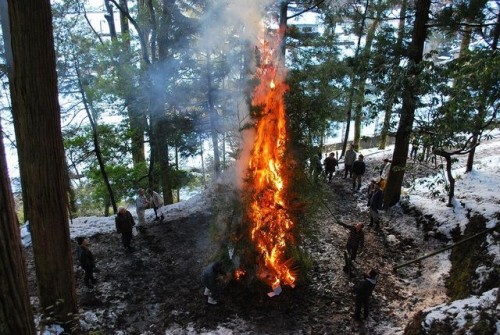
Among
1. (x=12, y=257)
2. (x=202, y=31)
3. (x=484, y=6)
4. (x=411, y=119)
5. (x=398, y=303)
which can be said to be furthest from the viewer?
(x=202, y=31)

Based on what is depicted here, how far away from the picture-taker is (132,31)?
1980cm

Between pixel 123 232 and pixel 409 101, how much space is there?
1046 centimetres

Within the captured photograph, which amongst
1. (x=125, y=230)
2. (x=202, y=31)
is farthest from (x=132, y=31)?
(x=125, y=230)

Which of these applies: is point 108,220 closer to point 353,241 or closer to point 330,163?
point 353,241

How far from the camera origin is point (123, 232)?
11.7 metres

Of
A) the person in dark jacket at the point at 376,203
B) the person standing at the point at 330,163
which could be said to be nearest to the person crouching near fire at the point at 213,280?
the person in dark jacket at the point at 376,203

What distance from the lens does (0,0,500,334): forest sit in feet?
15.5

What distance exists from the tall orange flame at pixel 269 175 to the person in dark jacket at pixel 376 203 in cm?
445

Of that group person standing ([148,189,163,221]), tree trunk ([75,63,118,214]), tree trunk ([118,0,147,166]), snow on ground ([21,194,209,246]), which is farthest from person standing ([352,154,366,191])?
tree trunk ([75,63,118,214])

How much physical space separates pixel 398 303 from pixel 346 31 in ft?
59.8

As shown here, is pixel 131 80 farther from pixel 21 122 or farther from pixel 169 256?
pixel 21 122

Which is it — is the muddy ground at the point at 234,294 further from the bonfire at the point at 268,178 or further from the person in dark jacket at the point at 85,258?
the bonfire at the point at 268,178

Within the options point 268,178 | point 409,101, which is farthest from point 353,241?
point 409,101

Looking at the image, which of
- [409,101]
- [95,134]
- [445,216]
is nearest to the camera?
[409,101]
